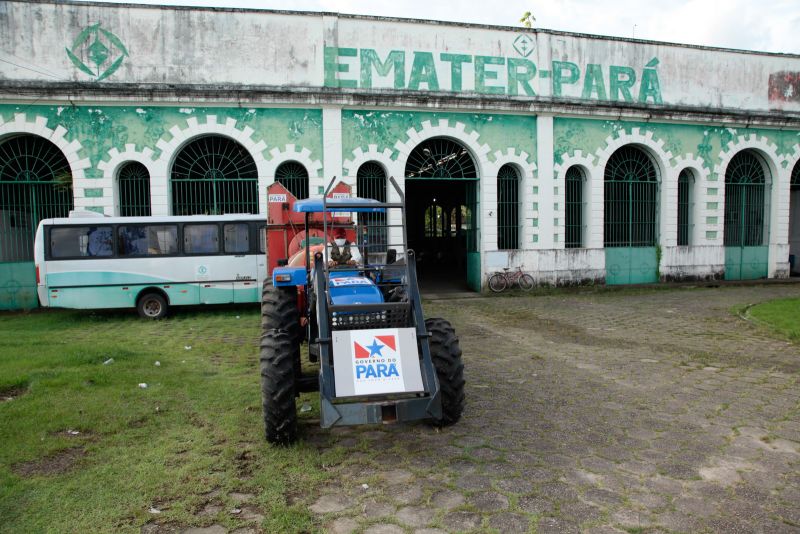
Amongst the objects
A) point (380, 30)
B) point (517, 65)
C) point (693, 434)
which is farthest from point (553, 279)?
point (693, 434)

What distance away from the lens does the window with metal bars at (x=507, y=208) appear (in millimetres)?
16641

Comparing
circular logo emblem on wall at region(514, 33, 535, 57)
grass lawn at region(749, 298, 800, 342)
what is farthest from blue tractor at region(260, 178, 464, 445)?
circular logo emblem on wall at region(514, 33, 535, 57)

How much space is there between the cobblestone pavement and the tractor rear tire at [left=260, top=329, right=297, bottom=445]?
1.26 feet

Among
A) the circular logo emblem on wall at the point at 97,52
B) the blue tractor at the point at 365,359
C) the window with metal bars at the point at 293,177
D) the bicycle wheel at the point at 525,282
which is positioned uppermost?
the circular logo emblem on wall at the point at 97,52

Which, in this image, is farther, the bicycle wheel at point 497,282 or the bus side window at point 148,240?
the bicycle wheel at point 497,282

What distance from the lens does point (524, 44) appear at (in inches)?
640

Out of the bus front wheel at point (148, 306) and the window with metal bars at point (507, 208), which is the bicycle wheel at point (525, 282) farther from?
the bus front wheel at point (148, 306)

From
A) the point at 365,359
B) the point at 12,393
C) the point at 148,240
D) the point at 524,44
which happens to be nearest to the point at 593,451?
the point at 365,359

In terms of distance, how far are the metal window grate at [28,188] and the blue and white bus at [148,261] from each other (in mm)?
2998

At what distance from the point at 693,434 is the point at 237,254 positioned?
1034 centimetres

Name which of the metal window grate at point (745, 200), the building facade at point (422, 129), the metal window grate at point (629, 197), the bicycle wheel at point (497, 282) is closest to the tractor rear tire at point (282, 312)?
the building facade at point (422, 129)

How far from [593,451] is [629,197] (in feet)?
49.3

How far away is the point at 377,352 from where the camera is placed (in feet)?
14.6

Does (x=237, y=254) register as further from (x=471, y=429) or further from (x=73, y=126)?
(x=471, y=429)
